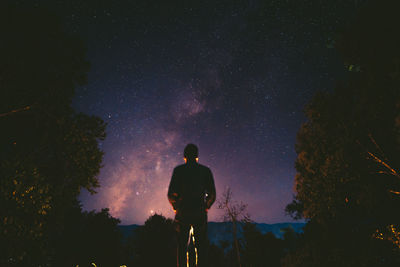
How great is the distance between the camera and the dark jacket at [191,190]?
3.66 meters

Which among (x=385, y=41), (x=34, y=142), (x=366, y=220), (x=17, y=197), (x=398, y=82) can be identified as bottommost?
(x=366, y=220)

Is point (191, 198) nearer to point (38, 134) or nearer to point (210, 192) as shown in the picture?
point (210, 192)

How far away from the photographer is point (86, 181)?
9.05 metres

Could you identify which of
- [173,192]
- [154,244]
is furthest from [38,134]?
[154,244]

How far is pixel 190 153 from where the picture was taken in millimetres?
4047

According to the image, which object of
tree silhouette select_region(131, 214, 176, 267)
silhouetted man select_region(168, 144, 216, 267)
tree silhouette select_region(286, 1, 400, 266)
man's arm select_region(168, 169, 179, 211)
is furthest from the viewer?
tree silhouette select_region(131, 214, 176, 267)

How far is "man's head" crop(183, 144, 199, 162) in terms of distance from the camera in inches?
159

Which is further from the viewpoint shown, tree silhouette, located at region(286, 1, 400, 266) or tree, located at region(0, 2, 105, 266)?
tree silhouette, located at region(286, 1, 400, 266)

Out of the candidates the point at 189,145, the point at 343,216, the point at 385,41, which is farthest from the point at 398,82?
the point at 189,145

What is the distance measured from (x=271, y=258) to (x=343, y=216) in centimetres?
2711

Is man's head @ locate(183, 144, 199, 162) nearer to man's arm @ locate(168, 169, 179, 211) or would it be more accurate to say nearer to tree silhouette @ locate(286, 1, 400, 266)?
man's arm @ locate(168, 169, 179, 211)

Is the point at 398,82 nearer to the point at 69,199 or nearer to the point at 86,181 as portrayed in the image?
the point at 86,181

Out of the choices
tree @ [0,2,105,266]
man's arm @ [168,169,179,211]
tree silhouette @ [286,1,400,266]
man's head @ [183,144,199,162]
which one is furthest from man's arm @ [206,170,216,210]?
tree silhouette @ [286,1,400,266]

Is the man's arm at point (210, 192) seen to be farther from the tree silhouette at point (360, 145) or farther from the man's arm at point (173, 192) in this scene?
the tree silhouette at point (360, 145)
